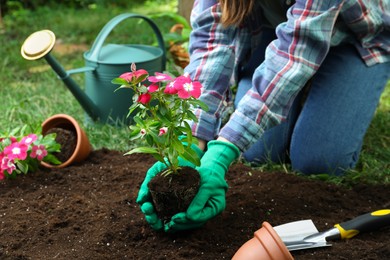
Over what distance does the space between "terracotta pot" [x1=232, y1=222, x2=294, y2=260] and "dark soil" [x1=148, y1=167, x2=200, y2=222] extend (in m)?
0.25

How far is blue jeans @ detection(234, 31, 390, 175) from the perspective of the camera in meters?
2.30

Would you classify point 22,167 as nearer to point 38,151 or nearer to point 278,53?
point 38,151

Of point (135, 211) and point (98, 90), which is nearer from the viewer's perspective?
point (135, 211)

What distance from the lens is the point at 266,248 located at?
139cm

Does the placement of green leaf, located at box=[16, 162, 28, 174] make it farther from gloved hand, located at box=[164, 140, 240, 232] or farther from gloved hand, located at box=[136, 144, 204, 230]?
gloved hand, located at box=[164, 140, 240, 232]

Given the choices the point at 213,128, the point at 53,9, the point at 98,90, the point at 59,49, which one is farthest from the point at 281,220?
the point at 53,9

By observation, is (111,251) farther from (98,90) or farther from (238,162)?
(98,90)

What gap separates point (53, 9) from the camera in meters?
5.45

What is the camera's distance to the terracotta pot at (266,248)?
1382 mm

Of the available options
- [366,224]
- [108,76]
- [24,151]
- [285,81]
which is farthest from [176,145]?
[108,76]

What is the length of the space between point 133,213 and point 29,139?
1.68 feet

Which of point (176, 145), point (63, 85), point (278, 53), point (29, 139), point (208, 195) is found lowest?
point (63, 85)

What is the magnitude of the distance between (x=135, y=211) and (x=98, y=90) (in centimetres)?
107

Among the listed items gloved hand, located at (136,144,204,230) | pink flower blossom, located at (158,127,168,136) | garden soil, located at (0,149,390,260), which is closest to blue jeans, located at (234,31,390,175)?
garden soil, located at (0,149,390,260)
